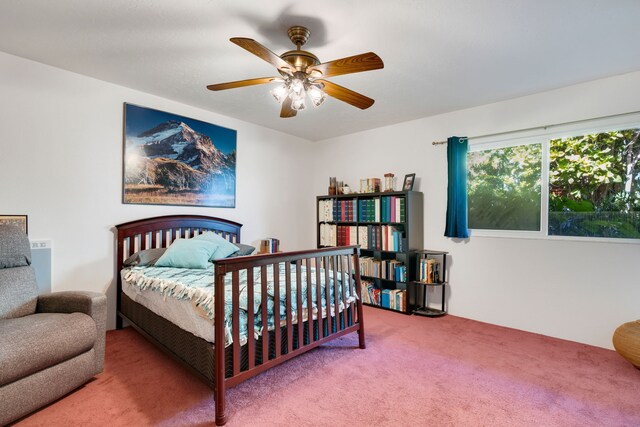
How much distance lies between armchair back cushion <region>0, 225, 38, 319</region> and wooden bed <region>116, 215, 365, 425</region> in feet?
2.29

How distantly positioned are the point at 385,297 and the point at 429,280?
597 mm

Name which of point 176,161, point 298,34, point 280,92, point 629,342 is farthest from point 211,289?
point 629,342

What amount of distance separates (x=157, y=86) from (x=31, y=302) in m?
2.10

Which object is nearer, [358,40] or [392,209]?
[358,40]

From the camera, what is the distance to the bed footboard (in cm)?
168

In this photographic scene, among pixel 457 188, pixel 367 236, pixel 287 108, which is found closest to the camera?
pixel 287 108

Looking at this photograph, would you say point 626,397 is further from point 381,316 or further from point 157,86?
point 157,86

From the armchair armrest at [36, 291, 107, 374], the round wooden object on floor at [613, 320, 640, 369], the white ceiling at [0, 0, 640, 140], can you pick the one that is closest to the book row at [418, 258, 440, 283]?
the round wooden object on floor at [613, 320, 640, 369]

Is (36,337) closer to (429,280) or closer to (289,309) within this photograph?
(289,309)

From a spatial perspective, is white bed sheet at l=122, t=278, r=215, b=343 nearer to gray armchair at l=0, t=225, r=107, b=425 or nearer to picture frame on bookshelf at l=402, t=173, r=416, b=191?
gray armchair at l=0, t=225, r=107, b=425

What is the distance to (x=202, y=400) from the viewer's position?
1.89 m

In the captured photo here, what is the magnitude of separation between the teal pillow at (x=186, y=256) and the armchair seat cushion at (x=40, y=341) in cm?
83

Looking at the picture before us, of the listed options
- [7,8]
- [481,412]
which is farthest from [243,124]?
[481,412]

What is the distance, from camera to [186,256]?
9.25ft
